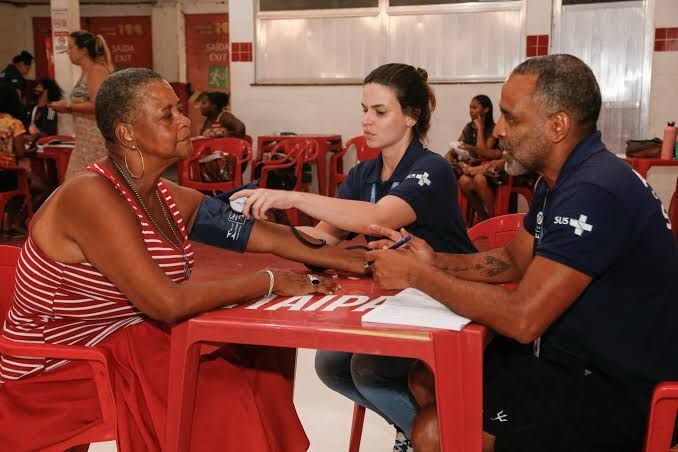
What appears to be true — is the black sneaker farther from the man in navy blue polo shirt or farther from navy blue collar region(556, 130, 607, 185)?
navy blue collar region(556, 130, 607, 185)

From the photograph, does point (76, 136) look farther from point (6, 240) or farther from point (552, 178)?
point (552, 178)

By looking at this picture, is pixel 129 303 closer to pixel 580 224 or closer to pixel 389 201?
pixel 389 201

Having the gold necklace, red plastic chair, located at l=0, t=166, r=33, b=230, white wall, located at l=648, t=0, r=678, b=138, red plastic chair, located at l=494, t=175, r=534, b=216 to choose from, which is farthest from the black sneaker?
white wall, located at l=648, t=0, r=678, b=138

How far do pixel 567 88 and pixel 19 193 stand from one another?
5917mm

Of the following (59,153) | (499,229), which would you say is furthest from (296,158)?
(499,229)

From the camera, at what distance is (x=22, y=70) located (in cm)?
1029

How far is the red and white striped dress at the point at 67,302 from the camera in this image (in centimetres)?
177

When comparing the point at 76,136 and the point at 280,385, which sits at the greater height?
the point at 76,136

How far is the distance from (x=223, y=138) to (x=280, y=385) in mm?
5607

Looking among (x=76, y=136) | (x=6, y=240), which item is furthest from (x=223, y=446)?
(x=6, y=240)

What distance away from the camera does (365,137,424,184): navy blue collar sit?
241 cm

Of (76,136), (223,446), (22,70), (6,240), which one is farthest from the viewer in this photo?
(22,70)

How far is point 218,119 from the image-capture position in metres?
7.93

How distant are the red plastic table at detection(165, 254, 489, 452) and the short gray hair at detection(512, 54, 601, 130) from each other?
545 millimetres
